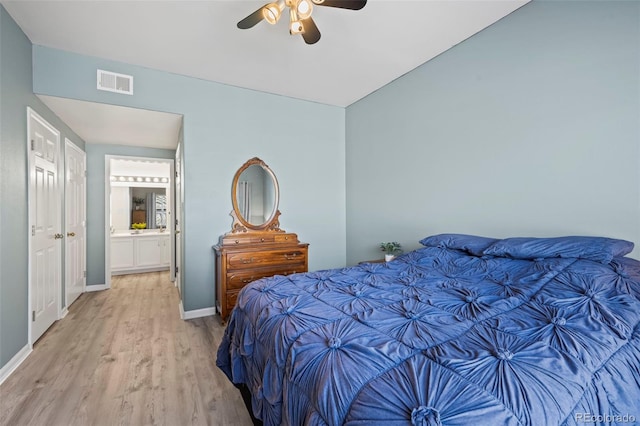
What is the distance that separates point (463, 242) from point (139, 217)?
6847mm

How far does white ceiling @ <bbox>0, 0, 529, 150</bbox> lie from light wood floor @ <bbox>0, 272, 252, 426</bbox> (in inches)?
96.2

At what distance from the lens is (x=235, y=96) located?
3.72 metres

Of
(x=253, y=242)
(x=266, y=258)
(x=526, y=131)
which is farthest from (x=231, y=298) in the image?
(x=526, y=131)

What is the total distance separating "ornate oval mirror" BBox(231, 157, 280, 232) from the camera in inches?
146

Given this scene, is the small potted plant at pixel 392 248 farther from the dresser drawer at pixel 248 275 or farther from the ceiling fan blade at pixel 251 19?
the ceiling fan blade at pixel 251 19

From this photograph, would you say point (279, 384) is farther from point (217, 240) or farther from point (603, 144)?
point (217, 240)

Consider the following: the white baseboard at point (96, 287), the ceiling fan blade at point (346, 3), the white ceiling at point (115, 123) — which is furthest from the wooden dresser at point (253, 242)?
the white baseboard at point (96, 287)

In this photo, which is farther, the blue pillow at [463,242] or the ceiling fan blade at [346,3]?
the blue pillow at [463,242]

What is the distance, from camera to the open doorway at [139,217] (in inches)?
234

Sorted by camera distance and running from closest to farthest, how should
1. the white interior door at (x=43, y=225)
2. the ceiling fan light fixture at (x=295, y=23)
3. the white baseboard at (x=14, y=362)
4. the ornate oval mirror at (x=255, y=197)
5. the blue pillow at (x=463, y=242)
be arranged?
the ceiling fan light fixture at (x=295, y=23)
the white baseboard at (x=14, y=362)
the blue pillow at (x=463, y=242)
the white interior door at (x=43, y=225)
the ornate oval mirror at (x=255, y=197)

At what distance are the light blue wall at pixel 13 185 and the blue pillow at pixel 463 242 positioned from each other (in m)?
3.41

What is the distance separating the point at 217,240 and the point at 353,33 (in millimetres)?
2706

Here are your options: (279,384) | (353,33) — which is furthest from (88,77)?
(279,384)

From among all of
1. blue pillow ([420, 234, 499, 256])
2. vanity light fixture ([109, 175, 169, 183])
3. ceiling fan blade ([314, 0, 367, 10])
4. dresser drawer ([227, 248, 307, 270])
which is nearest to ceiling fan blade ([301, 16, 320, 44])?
ceiling fan blade ([314, 0, 367, 10])
